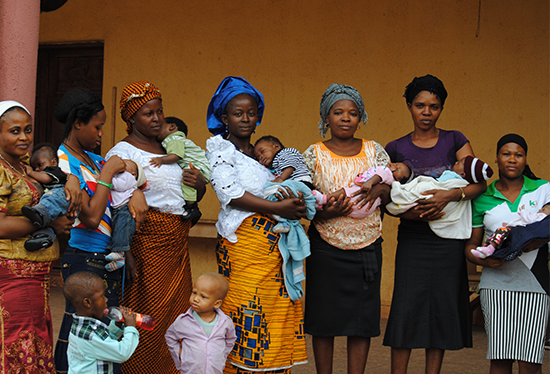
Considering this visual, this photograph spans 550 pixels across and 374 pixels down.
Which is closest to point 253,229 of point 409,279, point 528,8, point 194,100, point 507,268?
point 409,279

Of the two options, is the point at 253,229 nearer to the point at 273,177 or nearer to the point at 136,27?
the point at 273,177

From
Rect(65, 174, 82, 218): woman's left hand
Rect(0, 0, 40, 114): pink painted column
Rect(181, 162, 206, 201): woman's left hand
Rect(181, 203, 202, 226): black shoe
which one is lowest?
Rect(181, 203, 202, 226): black shoe

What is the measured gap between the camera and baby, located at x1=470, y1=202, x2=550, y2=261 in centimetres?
323

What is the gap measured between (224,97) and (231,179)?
0.59 metres

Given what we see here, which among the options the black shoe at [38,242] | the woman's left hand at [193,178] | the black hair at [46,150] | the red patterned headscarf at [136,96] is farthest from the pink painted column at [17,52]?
the black shoe at [38,242]

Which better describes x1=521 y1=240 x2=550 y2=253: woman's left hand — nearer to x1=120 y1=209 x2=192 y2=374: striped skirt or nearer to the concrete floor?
the concrete floor

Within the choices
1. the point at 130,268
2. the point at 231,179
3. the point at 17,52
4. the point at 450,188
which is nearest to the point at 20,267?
the point at 130,268

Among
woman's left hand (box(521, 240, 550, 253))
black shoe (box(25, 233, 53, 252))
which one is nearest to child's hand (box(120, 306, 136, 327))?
black shoe (box(25, 233, 53, 252))

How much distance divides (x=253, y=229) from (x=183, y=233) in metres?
0.54

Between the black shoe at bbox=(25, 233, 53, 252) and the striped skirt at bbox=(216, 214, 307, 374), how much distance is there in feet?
3.30

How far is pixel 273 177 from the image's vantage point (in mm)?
3488

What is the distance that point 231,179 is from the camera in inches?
127

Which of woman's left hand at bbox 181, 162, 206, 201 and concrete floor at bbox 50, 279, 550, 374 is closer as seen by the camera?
woman's left hand at bbox 181, 162, 206, 201

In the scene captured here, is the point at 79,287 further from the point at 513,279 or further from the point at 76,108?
the point at 513,279
